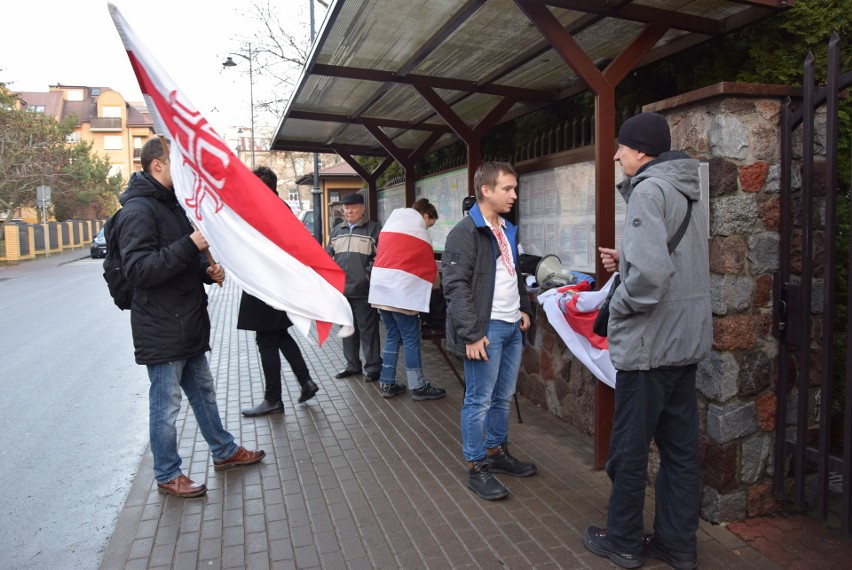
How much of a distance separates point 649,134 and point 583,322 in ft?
5.07

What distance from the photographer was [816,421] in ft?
11.2

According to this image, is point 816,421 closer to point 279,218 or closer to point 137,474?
point 279,218

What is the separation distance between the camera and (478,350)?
11.6 feet

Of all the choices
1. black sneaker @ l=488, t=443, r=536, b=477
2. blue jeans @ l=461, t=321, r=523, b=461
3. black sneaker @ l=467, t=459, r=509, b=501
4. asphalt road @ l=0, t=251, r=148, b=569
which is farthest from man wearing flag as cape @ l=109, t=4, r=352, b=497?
black sneaker @ l=488, t=443, r=536, b=477

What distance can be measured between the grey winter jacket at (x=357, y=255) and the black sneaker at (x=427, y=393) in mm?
1107

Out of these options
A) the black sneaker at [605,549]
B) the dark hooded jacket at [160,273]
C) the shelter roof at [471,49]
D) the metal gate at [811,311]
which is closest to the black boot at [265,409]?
the dark hooded jacket at [160,273]

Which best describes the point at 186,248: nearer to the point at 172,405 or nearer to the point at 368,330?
the point at 172,405

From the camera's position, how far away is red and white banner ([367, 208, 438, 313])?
5633mm

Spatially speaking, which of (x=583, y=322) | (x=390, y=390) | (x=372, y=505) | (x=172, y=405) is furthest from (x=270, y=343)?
(x=583, y=322)

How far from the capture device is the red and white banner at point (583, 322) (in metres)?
3.85

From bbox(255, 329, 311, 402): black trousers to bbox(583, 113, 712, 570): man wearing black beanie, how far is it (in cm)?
321

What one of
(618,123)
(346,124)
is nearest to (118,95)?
(346,124)

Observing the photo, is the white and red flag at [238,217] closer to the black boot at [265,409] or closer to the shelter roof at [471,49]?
the shelter roof at [471,49]

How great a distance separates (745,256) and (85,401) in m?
6.02
